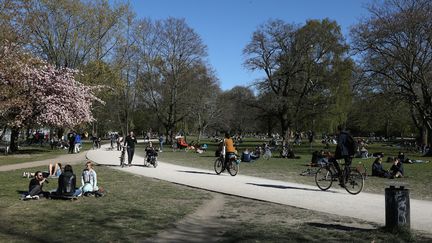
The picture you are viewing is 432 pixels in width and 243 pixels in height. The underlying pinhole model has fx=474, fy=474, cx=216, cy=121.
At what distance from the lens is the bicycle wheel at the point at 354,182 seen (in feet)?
43.4

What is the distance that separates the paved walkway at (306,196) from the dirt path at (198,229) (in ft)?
7.80

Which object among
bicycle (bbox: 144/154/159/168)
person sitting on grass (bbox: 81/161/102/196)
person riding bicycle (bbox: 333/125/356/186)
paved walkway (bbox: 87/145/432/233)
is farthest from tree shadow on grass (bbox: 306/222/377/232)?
bicycle (bbox: 144/154/159/168)

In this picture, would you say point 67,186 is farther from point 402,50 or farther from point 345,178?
point 402,50

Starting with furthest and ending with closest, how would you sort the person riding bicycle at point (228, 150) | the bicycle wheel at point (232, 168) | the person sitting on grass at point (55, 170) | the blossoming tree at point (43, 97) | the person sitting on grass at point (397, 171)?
1. the blossoming tree at point (43, 97)
2. the person riding bicycle at point (228, 150)
3. the bicycle wheel at point (232, 168)
4. the person sitting on grass at point (397, 171)
5. the person sitting on grass at point (55, 170)

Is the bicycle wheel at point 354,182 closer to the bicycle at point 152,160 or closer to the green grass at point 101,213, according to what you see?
the green grass at point 101,213

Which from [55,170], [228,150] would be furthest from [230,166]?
[55,170]

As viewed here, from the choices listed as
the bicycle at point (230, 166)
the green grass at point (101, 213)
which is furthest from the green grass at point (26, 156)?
the green grass at point (101, 213)

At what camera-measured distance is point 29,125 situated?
3603 centimetres

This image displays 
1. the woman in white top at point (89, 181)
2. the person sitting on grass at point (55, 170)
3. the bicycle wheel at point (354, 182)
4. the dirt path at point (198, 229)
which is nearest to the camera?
the dirt path at point (198, 229)

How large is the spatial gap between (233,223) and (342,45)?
4168 cm

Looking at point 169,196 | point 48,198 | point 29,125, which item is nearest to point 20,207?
point 48,198

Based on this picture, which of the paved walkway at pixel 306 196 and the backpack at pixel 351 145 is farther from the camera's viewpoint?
the backpack at pixel 351 145

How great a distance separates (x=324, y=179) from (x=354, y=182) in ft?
3.53

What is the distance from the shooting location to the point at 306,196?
42.2ft
